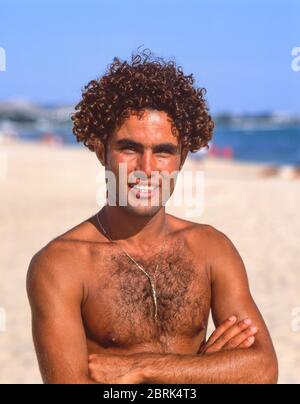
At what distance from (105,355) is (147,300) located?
28cm

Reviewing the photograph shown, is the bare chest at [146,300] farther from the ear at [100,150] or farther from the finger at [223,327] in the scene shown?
the ear at [100,150]

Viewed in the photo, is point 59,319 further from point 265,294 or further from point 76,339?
point 265,294

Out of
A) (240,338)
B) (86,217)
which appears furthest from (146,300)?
(86,217)

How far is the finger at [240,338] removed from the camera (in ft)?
10.2

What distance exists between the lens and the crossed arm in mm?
2910

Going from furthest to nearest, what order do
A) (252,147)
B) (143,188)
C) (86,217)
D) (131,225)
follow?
(252,147), (86,217), (131,225), (143,188)

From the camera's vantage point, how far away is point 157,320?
315 centimetres

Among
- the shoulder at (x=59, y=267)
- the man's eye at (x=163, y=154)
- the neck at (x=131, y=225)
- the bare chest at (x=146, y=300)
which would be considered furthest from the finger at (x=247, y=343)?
Result: the man's eye at (x=163, y=154)

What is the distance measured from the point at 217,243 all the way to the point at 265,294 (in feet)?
24.9

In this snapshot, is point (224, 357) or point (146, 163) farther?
point (224, 357)

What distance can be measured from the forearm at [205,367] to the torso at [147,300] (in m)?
0.13

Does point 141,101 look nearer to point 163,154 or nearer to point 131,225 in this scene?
point 163,154

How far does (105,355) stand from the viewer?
119 inches
